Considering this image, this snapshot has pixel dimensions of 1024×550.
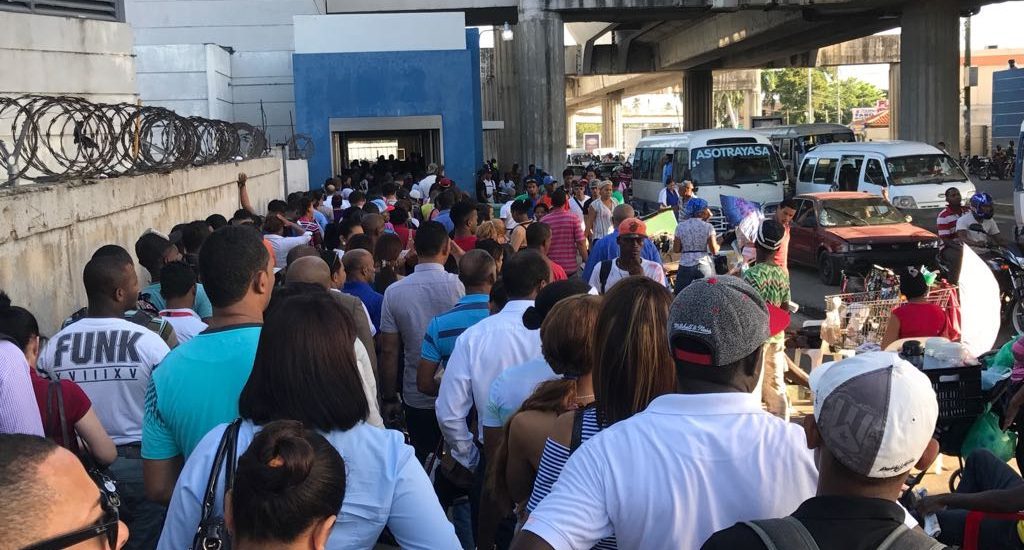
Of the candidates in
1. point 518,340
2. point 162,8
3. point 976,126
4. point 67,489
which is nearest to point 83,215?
point 518,340

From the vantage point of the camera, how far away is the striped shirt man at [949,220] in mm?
15570

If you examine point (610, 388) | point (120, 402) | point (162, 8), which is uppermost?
point (162, 8)

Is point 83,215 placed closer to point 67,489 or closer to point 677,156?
point 67,489

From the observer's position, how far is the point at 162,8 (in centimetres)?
3322

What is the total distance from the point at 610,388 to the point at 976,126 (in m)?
75.5

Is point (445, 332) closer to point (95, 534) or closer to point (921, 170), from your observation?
point (95, 534)

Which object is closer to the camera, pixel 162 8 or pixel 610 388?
pixel 610 388

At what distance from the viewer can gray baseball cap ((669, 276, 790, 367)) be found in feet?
9.41

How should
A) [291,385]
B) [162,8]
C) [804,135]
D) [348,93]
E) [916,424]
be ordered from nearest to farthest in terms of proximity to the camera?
[916,424], [291,385], [348,93], [162,8], [804,135]

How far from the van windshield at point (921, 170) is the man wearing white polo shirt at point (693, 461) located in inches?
800

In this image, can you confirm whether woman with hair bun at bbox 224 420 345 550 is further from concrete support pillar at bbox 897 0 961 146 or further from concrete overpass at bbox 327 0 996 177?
concrete support pillar at bbox 897 0 961 146

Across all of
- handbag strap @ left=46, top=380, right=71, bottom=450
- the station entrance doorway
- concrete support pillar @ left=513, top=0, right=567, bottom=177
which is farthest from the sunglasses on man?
concrete support pillar @ left=513, top=0, right=567, bottom=177

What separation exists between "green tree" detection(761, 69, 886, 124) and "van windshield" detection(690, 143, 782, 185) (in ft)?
302

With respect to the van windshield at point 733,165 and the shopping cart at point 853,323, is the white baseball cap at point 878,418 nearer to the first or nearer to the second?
the shopping cart at point 853,323
